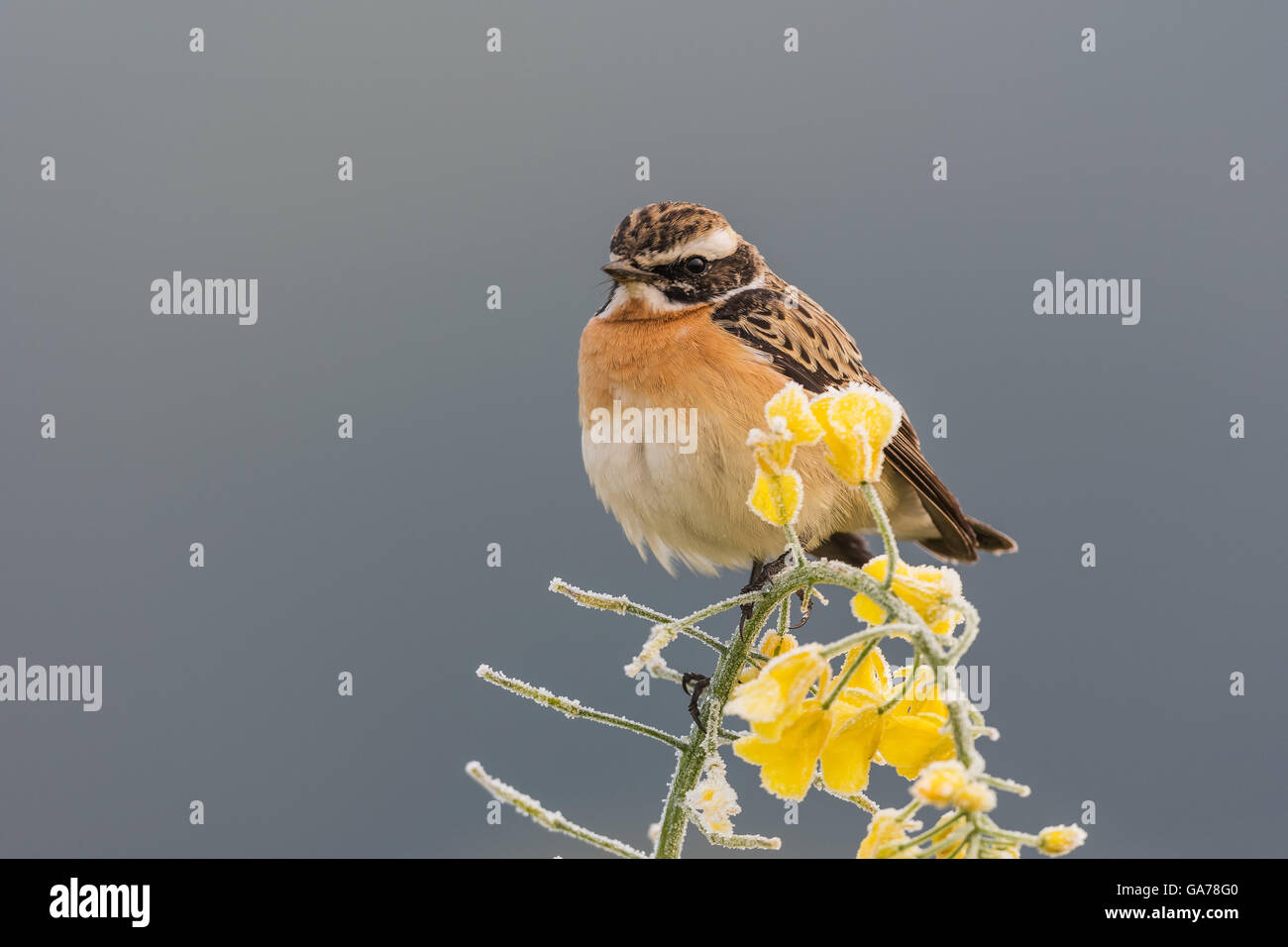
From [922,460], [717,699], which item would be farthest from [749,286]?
[717,699]

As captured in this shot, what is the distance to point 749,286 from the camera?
2691 mm

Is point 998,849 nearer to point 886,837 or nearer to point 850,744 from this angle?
point 886,837

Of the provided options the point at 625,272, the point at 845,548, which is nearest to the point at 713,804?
the point at 625,272

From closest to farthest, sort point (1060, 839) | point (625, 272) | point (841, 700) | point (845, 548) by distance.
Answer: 1. point (1060, 839)
2. point (841, 700)
3. point (625, 272)
4. point (845, 548)

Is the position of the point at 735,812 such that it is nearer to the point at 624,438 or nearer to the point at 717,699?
the point at 717,699

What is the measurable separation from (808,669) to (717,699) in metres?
0.17

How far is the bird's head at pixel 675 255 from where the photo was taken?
233 cm

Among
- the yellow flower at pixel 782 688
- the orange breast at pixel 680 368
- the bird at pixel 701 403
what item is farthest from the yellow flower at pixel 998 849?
the orange breast at pixel 680 368

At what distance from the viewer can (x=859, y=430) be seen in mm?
725

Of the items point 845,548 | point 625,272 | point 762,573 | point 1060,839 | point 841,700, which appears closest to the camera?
point 1060,839

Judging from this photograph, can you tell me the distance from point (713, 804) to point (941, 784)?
10.6 inches

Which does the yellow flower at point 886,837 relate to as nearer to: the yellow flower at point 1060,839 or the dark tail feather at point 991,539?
the yellow flower at point 1060,839

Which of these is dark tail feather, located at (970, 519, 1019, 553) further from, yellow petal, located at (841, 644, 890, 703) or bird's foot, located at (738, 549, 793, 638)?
yellow petal, located at (841, 644, 890, 703)

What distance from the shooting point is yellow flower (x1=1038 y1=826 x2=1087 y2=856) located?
59cm
